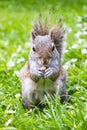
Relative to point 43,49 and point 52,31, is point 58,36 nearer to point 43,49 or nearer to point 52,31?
point 52,31

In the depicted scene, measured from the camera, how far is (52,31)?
4.62 meters

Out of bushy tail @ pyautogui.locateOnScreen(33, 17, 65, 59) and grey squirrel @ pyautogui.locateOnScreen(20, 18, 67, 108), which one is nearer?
grey squirrel @ pyautogui.locateOnScreen(20, 18, 67, 108)

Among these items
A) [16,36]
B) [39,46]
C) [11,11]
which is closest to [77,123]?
[39,46]

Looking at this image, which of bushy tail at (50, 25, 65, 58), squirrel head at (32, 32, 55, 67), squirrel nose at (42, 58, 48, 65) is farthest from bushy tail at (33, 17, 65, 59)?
squirrel nose at (42, 58, 48, 65)

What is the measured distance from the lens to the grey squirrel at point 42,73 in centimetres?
424

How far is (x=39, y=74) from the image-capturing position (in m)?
4.25

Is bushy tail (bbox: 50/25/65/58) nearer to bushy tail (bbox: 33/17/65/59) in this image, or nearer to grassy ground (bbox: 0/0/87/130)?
bushy tail (bbox: 33/17/65/59)

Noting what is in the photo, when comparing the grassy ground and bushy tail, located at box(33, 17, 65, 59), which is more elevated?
bushy tail, located at box(33, 17, 65, 59)

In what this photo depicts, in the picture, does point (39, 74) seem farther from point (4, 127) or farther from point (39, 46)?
point (4, 127)

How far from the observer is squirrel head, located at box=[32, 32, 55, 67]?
422 cm

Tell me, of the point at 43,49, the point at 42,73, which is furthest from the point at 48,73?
the point at 43,49

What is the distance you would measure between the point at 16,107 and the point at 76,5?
35.7 ft

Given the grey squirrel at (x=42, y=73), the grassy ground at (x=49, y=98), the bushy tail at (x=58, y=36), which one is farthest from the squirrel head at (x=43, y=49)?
the grassy ground at (x=49, y=98)

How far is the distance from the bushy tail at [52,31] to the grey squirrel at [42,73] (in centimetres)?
2
